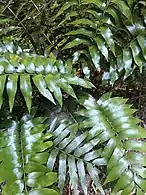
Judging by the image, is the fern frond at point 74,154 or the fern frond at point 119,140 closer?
the fern frond at point 119,140

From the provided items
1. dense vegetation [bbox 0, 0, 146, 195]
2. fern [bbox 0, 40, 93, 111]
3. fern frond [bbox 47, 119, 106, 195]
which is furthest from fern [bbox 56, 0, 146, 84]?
fern frond [bbox 47, 119, 106, 195]

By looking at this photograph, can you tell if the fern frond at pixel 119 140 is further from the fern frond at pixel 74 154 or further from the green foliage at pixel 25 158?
the green foliage at pixel 25 158

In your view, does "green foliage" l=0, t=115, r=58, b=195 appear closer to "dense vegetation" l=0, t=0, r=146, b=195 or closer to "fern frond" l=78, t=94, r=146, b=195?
"dense vegetation" l=0, t=0, r=146, b=195

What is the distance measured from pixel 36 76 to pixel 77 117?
235 mm

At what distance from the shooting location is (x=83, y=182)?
113cm

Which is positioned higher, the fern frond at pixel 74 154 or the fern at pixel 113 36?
the fern at pixel 113 36

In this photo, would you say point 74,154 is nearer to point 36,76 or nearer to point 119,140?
point 119,140

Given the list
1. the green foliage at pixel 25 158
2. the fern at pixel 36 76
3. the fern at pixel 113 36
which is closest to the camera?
the green foliage at pixel 25 158

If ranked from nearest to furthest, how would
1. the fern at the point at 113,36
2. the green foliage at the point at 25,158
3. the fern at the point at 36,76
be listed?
the green foliage at the point at 25,158 → the fern at the point at 36,76 → the fern at the point at 113,36

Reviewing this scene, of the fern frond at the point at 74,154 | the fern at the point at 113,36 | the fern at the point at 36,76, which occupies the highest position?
the fern at the point at 113,36

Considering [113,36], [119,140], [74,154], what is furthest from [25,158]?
[113,36]

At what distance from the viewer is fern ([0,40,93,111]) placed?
1.09m

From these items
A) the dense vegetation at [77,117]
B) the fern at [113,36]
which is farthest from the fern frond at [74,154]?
the fern at [113,36]

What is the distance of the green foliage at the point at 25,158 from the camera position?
0.98 metres
